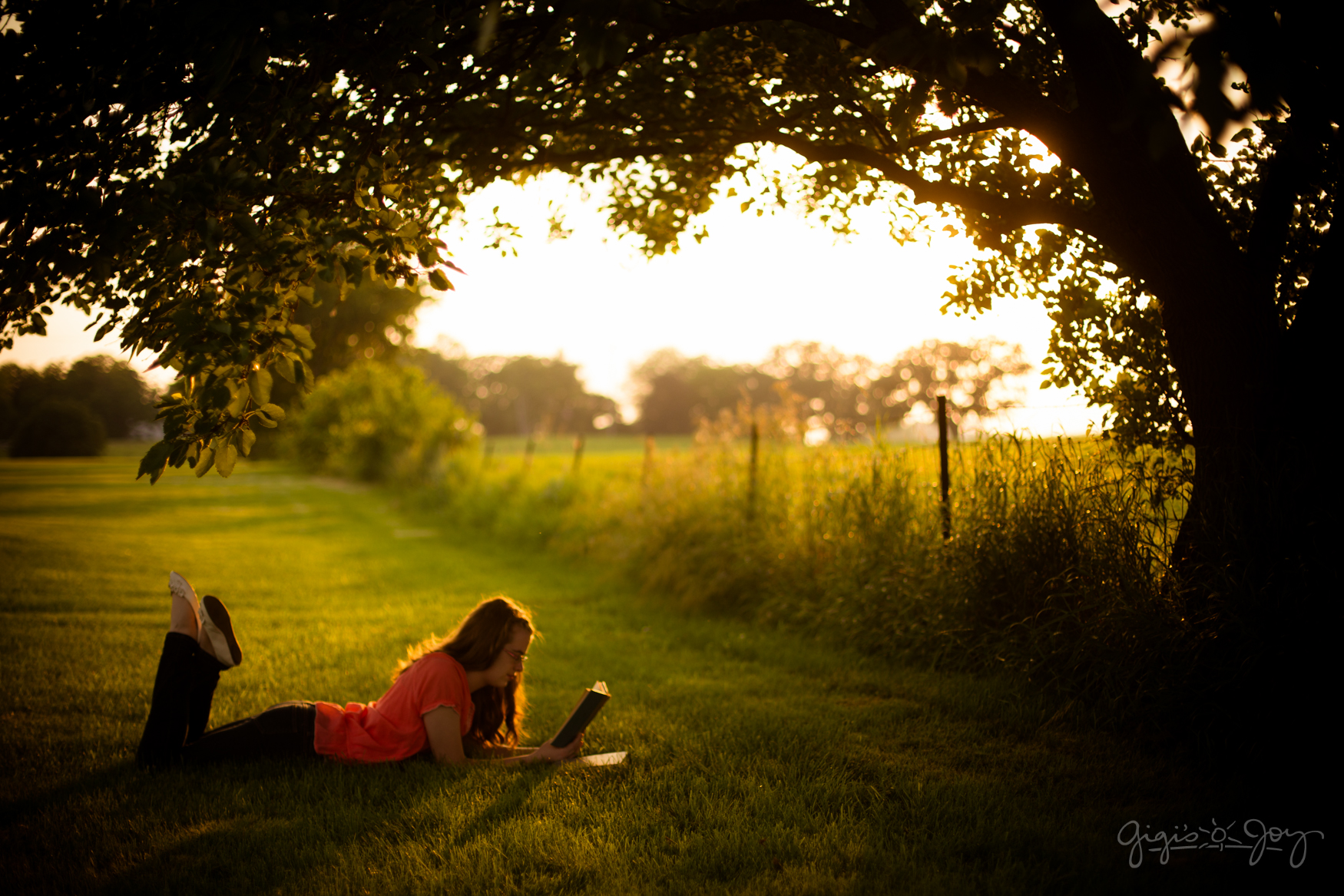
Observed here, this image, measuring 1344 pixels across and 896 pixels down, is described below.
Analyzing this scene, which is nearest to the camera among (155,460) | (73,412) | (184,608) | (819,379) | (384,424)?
(155,460)

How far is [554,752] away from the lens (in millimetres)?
4449

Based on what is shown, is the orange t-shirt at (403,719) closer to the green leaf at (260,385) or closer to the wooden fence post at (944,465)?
the green leaf at (260,385)

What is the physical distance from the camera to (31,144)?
145 inches

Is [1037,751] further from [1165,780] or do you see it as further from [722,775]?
[722,775]

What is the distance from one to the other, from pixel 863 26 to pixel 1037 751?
4075 millimetres

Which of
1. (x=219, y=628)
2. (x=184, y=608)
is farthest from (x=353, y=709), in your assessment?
(x=184, y=608)

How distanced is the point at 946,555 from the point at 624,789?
3435 mm

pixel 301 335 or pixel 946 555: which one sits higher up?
pixel 301 335

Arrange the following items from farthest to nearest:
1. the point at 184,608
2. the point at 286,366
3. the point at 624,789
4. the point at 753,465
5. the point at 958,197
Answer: the point at 753,465 → the point at 958,197 → the point at 184,608 → the point at 624,789 → the point at 286,366

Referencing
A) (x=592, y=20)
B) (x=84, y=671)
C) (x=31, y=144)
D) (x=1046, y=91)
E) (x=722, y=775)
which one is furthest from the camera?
(x=84, y=671)

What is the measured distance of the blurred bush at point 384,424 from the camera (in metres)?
26.4

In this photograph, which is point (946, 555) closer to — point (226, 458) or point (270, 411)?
point (270, 411)

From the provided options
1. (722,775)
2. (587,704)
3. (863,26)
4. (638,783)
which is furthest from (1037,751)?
(863,26)
